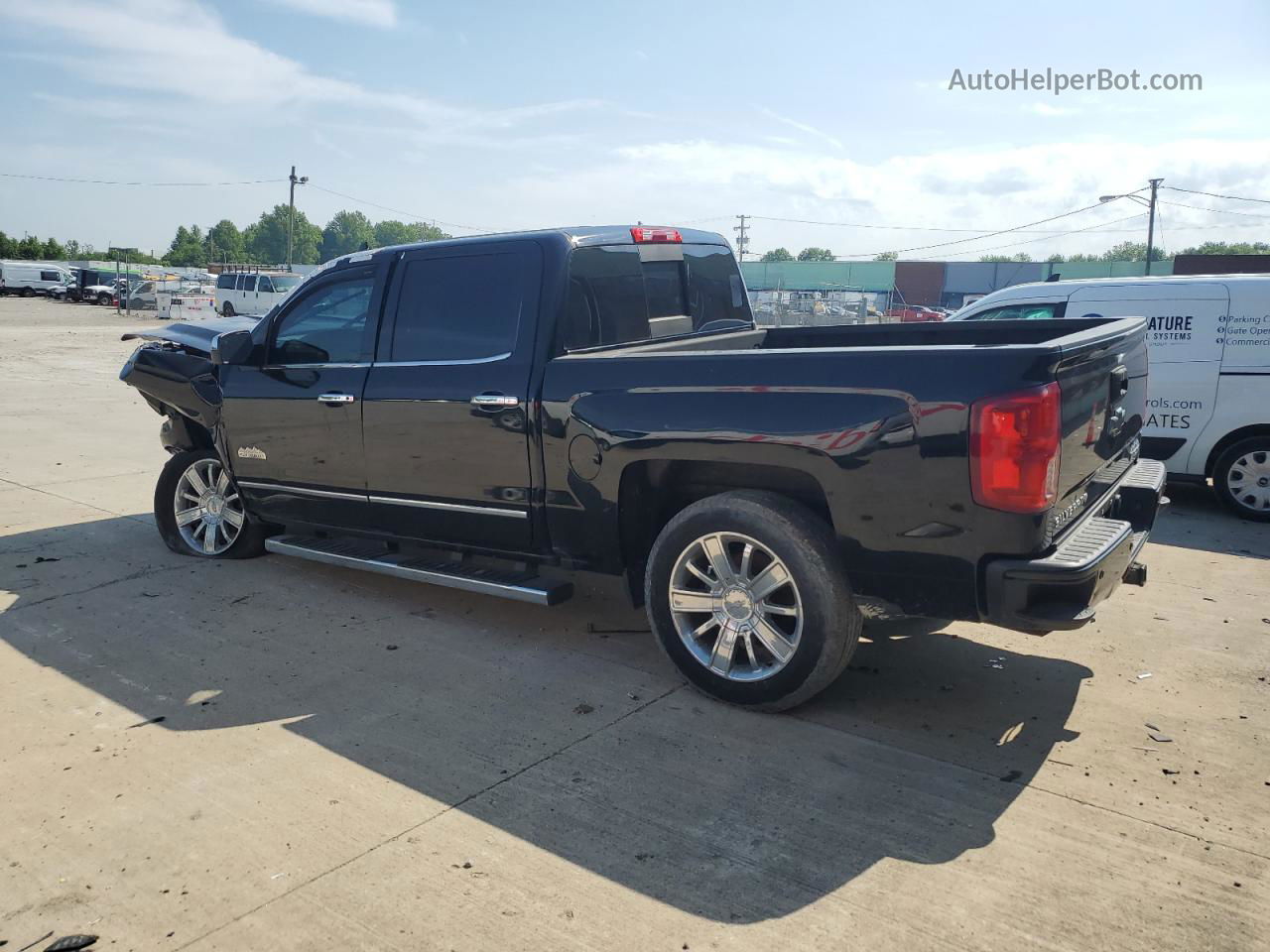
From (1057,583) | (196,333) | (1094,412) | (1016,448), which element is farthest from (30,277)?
(1057,583)

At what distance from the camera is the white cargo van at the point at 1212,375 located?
7738 millimetres

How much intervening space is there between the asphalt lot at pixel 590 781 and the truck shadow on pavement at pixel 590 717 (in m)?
0.02

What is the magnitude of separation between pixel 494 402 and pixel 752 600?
155cm

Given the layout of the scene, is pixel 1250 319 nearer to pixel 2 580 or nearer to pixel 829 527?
pixel 829 527

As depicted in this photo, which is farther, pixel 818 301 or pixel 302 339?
pixel 818 301

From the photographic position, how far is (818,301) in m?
33.1

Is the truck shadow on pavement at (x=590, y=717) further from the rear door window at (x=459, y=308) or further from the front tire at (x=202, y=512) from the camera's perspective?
the rear door window at (x=459, y=308)

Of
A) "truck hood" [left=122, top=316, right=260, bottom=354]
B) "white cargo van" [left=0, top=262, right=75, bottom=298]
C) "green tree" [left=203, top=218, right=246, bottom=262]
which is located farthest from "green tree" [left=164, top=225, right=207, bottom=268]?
"truck hood" [left=122, top=316, right=260, bottom=354]

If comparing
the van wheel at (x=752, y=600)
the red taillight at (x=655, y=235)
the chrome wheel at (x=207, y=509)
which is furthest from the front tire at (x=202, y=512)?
the van wheel at (x=752, y=600)

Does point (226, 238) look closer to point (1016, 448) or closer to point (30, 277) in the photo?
point (30, 277)

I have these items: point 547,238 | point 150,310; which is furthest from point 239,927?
point 150,310

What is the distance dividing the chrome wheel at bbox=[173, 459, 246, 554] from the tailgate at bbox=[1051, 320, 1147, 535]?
488 cm

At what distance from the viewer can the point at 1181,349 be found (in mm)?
7988

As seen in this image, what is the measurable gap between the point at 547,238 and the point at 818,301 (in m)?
29.4
